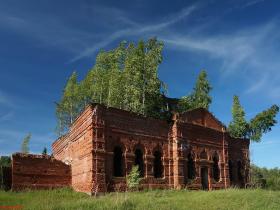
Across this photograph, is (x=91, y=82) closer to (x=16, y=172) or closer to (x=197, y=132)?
(x=197, y=132)

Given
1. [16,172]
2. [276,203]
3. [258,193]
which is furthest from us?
[16,172]

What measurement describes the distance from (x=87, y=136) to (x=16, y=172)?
4.63 metres

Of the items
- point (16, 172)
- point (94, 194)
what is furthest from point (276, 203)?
point (16, 172)

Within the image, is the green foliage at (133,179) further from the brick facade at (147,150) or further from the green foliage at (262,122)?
the green foliage at (262,122)

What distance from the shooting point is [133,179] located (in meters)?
22.6

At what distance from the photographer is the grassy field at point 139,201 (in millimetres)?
16453

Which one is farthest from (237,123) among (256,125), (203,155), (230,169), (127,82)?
(127,82)

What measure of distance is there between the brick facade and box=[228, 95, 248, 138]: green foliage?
478 cm

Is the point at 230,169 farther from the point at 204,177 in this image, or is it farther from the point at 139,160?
the point at 139,160

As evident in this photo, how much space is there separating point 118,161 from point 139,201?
5.59 m

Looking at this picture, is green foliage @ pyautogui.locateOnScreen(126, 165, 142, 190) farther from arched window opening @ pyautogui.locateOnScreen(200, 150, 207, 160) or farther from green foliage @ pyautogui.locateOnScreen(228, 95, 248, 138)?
green foliage @ pyautogui.locateOnScreen(228, 95, 248, 138)

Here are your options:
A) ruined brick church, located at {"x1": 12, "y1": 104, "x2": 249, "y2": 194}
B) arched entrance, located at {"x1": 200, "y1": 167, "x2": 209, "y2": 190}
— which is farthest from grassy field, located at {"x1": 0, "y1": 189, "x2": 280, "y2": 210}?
arched entrance, located at {"x1": 200, "y1": 167, "x2": 209, "y2": 190}

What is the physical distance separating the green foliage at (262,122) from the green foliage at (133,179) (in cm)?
1799

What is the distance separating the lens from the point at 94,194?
21.1 metres
